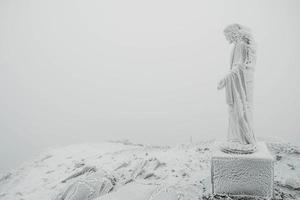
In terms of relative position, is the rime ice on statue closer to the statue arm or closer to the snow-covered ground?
the statue arm

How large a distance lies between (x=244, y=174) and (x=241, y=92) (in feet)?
5.98

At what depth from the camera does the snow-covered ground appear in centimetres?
665

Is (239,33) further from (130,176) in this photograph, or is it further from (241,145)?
(130,176)

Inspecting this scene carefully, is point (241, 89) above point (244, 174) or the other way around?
above

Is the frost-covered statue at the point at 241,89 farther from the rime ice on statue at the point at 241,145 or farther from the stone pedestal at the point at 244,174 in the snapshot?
the stone pedestal at the point at 244,174

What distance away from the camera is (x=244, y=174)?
602 cm

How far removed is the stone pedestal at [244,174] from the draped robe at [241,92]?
0.47m

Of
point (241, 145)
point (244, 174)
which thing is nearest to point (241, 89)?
point (241, 145)

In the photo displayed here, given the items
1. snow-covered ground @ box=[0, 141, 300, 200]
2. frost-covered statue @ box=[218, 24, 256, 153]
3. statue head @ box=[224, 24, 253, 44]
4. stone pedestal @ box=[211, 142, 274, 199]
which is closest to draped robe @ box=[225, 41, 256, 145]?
frost-covered statue @ box=[218, 24, 256, 153]

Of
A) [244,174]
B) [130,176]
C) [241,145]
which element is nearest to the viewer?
[244,174]

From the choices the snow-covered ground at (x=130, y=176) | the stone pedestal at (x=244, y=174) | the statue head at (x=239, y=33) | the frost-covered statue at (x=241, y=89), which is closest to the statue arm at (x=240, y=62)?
the frost-covered statue at (x=241, y=89)

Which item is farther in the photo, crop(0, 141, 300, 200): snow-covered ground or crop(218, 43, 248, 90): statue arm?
crop(0, 141, 300, 200): snow-covered ground

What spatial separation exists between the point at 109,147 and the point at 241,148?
8036 millimetres

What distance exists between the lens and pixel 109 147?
1305cm
